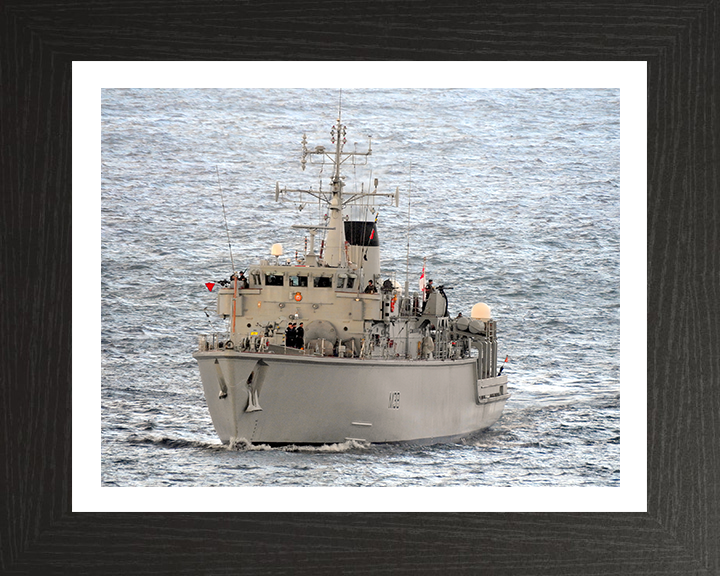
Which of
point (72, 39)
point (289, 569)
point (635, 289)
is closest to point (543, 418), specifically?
point (635, 289)

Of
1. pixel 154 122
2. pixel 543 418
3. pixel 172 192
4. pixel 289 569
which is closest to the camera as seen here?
pixel 289 569

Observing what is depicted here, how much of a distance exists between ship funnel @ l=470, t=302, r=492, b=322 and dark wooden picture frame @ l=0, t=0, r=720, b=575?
5774 millimetres

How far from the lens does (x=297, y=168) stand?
18672mm

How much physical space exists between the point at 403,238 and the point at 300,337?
214 centimetres

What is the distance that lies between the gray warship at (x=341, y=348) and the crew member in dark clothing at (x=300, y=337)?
0.02 meters

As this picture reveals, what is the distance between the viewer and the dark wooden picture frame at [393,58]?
1453 centimetres

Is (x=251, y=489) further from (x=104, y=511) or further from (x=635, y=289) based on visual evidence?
(x=635, y=289)

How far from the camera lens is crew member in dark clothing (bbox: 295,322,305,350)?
61.2 ft

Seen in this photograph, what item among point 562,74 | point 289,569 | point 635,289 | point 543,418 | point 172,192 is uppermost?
point 562,74

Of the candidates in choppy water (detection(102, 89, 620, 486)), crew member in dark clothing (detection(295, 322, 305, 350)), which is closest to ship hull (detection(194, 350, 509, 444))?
choppy water (detection(102, 89, 620, 486))

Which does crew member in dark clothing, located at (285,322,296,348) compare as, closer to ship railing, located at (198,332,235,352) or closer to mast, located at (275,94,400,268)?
ship railing, located at (198,332,235,352)

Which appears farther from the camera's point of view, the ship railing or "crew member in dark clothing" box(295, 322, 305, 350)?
"crew member in dark clothing" box(295, 322, 305, 350)

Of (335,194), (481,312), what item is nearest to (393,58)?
(335,194)

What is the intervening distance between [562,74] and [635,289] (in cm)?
236
